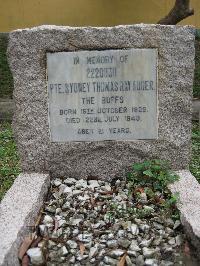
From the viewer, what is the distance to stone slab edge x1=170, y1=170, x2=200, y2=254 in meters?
2.93

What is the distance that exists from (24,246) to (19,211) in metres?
0.31

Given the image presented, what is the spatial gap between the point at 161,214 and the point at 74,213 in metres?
0.63

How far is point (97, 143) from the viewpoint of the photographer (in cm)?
395

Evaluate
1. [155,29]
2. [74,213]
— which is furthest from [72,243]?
[155,29]

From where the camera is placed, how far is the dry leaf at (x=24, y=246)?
9.52 feet

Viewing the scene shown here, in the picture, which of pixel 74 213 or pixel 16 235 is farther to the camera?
pixel 74 213

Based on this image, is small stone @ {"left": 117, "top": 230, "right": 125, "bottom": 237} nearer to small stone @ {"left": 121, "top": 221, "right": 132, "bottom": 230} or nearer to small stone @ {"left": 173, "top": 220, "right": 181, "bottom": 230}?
small stone @ {"left": 121, "top": 221, "right": 132, "bottom": 230}

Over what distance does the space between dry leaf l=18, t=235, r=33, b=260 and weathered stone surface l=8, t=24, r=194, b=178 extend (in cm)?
103

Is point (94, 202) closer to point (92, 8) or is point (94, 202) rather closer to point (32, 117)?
point (32, 117)

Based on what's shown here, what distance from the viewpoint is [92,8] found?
9.05 metres

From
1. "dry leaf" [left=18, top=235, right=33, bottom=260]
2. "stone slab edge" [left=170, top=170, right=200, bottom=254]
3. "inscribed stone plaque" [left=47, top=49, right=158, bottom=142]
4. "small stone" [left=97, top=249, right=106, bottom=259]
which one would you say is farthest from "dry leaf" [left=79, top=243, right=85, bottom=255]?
"inscribed stone plaque" [left=47, top=49, right=158, bottom=142]

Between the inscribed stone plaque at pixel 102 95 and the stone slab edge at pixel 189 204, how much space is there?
462mm

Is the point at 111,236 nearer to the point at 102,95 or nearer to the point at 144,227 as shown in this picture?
the point at 144,227

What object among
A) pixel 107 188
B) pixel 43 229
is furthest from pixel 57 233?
pixel 107 188
